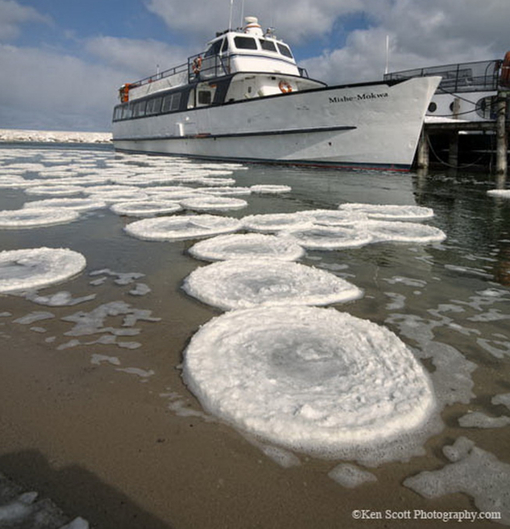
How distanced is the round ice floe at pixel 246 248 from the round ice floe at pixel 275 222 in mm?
409

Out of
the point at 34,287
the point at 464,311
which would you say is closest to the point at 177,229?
the point at 34,287

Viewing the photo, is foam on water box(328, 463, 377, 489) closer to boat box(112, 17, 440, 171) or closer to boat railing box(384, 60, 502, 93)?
boat box(112, 17, 440, 171)

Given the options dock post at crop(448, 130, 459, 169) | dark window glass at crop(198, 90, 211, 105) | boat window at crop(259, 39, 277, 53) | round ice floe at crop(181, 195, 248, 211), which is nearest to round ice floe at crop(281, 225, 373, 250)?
round ice floe at crop(181, 195, 248, 211)

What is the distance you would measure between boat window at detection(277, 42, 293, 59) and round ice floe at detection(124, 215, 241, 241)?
14552 mm

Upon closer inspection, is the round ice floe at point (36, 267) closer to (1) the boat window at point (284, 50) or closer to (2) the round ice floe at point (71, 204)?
(2) the round ice floe at point (71, 204)

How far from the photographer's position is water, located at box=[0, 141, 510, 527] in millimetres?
1065

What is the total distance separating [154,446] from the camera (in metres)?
1.23

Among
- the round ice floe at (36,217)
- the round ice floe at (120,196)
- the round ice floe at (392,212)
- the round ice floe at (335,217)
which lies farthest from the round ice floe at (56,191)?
the round ice floe at (392,212)

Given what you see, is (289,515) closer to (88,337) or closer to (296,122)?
(88,337)

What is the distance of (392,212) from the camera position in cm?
538

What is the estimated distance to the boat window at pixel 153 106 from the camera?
18938 mm

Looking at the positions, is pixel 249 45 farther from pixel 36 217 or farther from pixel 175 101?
pixel 36 217

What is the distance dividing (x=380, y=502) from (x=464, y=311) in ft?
5.12

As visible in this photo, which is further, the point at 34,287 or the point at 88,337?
the point at 34,287
